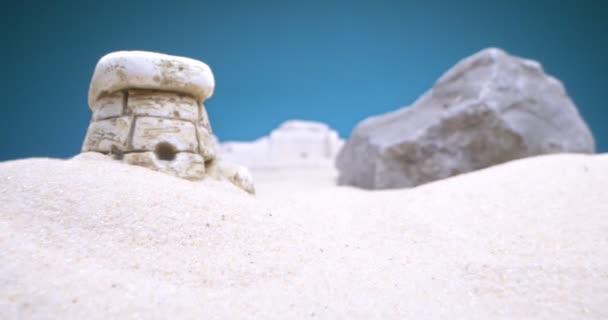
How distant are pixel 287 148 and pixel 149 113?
13.0m

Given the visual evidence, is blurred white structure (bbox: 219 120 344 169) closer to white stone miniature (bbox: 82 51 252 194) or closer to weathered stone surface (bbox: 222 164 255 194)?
weathered stone surface (bbox: 222 164 255 194)

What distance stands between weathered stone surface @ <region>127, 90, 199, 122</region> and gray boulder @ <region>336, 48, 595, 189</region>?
3099mm

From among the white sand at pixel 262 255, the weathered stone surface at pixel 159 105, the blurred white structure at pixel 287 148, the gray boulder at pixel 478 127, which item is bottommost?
the white sand at pixel 262 255

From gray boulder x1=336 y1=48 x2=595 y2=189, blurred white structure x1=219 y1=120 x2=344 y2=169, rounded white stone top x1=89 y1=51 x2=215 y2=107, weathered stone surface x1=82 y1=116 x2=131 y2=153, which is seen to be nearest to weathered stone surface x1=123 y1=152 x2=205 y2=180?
weathered stone surface x1=82 y1=116 x2=131 y2=153

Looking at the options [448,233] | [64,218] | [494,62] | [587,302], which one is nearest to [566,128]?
[494,62]

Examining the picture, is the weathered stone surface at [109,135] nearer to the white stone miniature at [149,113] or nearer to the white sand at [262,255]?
the white stone miniature at [149,113]

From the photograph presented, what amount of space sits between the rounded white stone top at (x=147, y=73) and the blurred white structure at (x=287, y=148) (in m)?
11.9

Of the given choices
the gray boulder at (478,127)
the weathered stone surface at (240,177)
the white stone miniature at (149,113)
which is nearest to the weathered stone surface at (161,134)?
the white stone miniature at (149,113)

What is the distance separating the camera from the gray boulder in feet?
15.7

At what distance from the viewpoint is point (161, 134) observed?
111 inches

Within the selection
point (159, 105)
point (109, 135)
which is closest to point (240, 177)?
point (159, 105)

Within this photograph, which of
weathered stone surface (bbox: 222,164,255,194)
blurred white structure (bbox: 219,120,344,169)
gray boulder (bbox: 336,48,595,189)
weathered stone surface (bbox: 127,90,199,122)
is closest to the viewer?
weathered stone surface (bbox: 127,90,199,122)

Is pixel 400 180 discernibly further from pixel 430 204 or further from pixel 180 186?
pixel 180 186

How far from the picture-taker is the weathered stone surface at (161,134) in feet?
9.12
